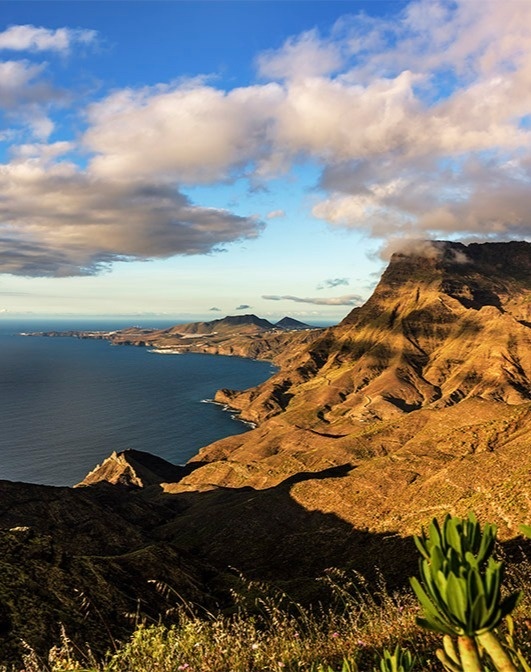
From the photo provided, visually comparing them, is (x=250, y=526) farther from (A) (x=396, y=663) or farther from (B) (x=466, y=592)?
(B) (x=466, y=592)

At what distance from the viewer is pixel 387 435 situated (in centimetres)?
10225

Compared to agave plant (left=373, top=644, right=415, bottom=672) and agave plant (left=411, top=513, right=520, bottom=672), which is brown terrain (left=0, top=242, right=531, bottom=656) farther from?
agave plant (left=411, top=513, right=520, bottom=672)

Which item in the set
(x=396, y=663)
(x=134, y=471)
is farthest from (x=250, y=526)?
(x=134, y=471)

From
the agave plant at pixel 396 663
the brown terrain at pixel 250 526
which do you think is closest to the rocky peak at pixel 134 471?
the brown terrain at pixel 250 526

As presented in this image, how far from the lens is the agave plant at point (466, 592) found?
96.0 inches

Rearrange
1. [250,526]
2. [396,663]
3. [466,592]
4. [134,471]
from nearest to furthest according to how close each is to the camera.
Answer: [466,592] → [396,663] → [250,526] → [134,471]

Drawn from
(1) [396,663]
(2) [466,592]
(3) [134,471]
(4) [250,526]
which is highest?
(2) [466,592]

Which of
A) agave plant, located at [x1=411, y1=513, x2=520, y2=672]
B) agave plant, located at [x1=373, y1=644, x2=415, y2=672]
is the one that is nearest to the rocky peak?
agave plant, located at [x1=373, y1=644, x2=415, y2=672]

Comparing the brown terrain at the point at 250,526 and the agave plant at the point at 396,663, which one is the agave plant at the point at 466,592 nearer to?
the agave plant at the point at 396,663

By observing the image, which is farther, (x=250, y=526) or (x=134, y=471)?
(x=134, y=471)

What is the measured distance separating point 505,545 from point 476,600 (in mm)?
33614

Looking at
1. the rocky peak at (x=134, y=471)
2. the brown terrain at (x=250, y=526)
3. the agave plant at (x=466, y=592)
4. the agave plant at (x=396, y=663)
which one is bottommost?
the rocky peak at (x=134, y=471)

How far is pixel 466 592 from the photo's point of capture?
2.45m

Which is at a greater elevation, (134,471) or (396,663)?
(396,663)
